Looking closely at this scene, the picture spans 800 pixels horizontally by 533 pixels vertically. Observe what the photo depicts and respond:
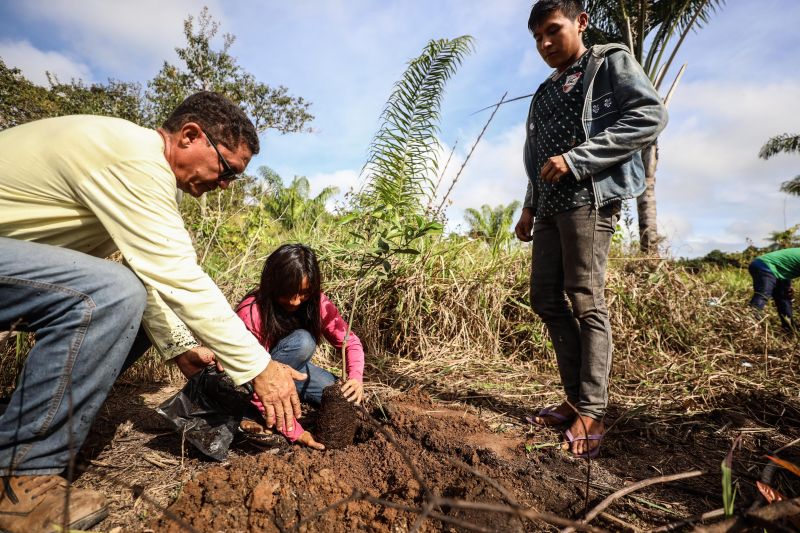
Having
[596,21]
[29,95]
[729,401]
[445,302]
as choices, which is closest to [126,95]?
[29,95]

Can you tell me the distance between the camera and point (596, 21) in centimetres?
705

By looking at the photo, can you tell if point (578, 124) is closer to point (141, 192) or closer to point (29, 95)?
point (141, 192)

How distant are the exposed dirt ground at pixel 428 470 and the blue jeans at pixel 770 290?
280 cm

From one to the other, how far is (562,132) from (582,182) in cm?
30

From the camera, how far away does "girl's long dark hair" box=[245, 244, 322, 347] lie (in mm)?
2025

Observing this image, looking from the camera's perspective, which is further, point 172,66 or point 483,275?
point 172,66

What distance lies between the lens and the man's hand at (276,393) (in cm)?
137

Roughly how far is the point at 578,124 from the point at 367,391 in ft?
5.93

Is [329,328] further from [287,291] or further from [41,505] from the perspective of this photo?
[41,505]

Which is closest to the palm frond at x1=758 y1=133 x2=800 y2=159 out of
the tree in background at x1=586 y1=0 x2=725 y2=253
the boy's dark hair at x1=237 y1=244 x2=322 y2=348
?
the tree in background at x1=586 y1=0 x2=725 y2=253

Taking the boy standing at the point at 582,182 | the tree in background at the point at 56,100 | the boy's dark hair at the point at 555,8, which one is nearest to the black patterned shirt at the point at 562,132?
the boy standing at the point at 582,182

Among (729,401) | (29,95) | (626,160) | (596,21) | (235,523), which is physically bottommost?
(235,523)

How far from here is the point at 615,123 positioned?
1.77m

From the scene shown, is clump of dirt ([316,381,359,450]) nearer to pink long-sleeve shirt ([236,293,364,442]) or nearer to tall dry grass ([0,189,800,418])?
pink long-sleeve shirt ([236,293,364,442])
